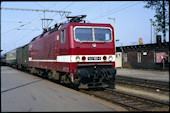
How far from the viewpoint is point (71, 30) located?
34.6ft

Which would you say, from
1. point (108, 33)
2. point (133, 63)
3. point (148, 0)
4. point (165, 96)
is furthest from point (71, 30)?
point (133, 63)

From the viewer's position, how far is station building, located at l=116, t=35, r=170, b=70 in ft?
87.0

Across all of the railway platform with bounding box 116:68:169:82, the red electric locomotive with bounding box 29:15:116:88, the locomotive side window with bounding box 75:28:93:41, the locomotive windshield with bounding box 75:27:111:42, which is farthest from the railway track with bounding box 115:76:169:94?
the locomotive side window with bounding box 75:28:93:41

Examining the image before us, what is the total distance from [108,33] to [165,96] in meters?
4.13

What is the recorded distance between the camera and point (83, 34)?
1078 cm

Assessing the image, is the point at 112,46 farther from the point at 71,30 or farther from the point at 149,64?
the point at 149,64

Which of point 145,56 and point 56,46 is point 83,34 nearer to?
point 56,46

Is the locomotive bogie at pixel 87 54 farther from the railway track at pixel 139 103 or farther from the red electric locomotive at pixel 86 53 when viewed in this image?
the railway track at pixel 139 103

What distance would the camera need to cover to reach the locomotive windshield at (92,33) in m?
10.7

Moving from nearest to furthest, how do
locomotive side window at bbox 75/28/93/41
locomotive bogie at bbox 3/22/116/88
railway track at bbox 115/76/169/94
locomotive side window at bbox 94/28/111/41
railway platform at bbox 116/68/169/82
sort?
locomotive bogie at bbox 3/22/116/88, locomotive side window at bbox 75/28/93/41, locomotive side window at bbox 94/28/111/41, railway track at bbox 115/76/169/94, railway platform at bbox 116/68/169/82

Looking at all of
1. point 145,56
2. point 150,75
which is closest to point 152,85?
point 150,75

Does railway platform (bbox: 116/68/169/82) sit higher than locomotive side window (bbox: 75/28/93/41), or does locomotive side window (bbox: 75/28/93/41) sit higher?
locomotive side window (bbox: 75/28/93/41)

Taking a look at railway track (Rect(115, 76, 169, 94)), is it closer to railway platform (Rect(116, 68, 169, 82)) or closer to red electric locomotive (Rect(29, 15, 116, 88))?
red electric locomotive (Rect(29, 15, 116, 88))

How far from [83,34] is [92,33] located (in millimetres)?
496
